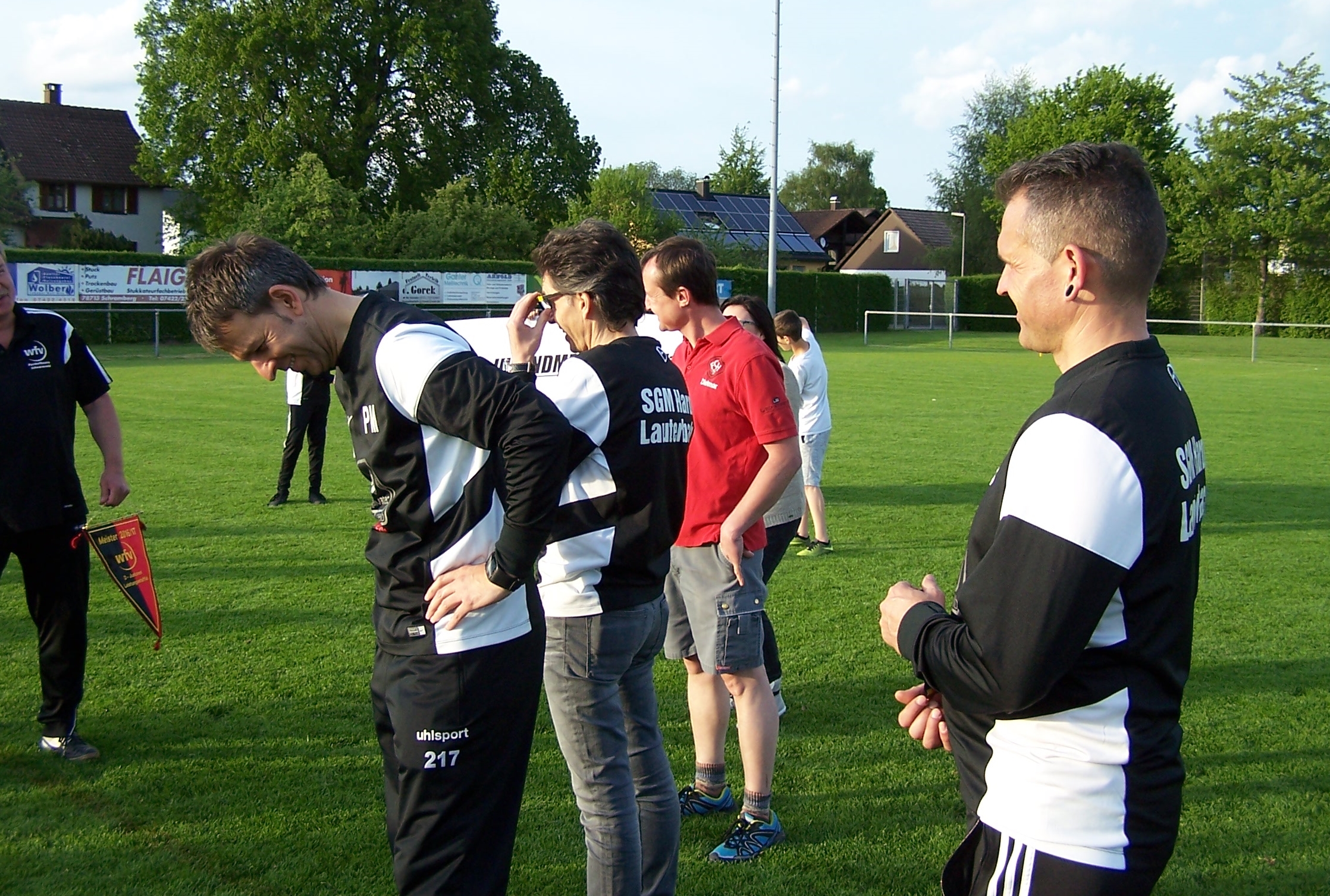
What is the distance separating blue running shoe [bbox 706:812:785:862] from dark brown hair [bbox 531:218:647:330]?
6.75 feet

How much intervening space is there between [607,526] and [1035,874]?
1545mm

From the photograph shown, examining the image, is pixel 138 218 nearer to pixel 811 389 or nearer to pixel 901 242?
pixel 901 242

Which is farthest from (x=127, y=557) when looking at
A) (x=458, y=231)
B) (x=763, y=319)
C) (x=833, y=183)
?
(x=833, y=183)

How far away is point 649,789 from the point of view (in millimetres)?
3246

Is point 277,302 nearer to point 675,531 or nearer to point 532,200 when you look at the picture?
point 675,531

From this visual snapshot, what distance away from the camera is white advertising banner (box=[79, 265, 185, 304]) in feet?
95.3

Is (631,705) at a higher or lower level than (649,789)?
higher

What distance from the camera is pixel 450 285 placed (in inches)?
1379

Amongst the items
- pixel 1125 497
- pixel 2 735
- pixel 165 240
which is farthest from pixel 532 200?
pixel 1125 497

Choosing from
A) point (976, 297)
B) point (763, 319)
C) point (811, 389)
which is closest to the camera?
point (763, 319)

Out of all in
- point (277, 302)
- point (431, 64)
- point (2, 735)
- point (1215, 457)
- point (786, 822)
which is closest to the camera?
point (277, 302)

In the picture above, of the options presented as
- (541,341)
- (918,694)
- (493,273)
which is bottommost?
(918,694)

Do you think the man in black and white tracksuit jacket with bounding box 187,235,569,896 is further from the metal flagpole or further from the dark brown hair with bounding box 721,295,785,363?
the metal flagpole

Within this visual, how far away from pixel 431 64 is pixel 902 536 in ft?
134
